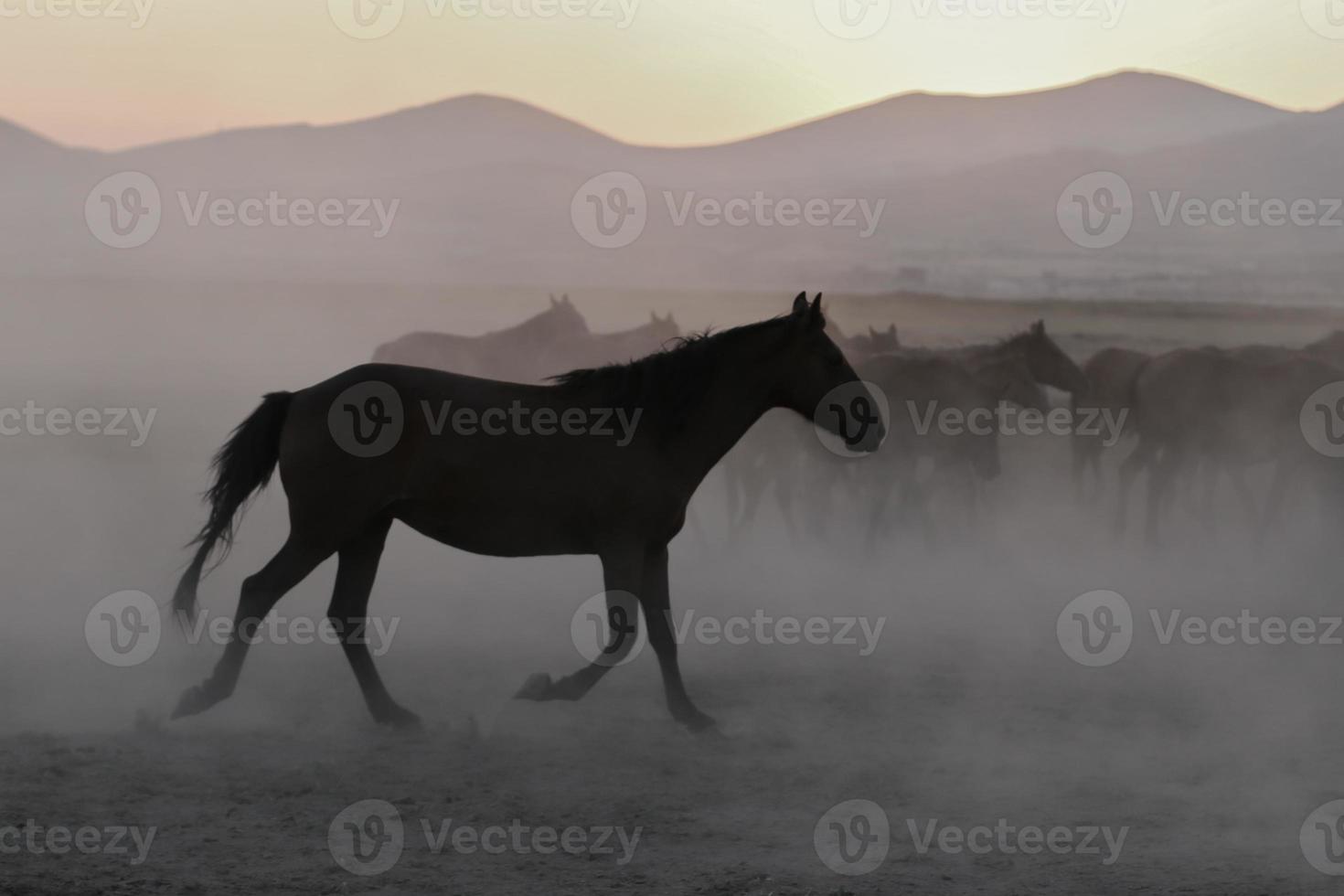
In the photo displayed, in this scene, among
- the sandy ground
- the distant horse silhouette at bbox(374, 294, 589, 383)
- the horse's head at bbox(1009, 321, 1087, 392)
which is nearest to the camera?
the sandy ground

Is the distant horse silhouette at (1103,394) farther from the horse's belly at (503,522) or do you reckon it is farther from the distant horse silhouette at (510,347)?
the horse's belly at (503,522)

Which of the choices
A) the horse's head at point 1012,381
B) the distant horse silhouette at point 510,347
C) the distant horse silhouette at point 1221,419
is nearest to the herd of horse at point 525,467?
the distant horse silhouette at point 510,347

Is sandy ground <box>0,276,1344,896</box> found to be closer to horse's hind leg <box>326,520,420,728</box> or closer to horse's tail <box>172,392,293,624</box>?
horse's hind leg <box>326,520,420,728</box>

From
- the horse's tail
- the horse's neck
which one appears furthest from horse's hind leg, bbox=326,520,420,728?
the horse's neck

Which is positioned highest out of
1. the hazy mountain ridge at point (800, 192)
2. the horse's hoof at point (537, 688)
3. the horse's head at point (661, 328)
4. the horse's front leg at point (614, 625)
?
the hazy mountain ridge at point (800, 192)

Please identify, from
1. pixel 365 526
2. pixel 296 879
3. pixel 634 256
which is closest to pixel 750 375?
pixel 365 526

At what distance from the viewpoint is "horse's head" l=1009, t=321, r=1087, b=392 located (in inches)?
381

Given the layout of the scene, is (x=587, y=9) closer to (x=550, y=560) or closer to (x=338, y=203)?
(x=338, y=203)

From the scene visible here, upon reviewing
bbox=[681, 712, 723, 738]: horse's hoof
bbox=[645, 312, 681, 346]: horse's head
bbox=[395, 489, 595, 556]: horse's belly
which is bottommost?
bbox=[681, 712, 723, 738]: horse's hoof

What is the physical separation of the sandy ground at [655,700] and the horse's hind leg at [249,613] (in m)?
0.17

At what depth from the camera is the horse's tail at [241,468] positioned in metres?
5.81

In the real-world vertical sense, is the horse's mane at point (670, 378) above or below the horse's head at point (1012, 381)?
below

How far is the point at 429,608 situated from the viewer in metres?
8.23

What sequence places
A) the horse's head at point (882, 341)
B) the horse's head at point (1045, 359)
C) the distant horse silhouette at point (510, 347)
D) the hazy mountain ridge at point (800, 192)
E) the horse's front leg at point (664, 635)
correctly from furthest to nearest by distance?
1. the hazy mountain ridge at point (800, 192)
2. the horse's head at point (882, 341)
3. the horse's head at point (1045, 359)
4. the distant horse silhouette at point (510, 347)
5. the horse's front leg at point (664, 635)
